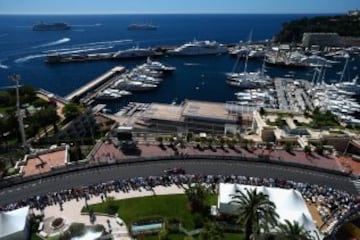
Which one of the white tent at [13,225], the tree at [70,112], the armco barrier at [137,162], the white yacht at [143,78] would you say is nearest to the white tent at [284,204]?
the armco barrier at [137,162]

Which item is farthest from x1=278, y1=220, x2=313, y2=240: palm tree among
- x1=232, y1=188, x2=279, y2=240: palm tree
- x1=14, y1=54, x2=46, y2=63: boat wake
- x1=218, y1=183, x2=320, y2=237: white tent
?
x1=14, y1=54, x2=46, y2=63: boat wake

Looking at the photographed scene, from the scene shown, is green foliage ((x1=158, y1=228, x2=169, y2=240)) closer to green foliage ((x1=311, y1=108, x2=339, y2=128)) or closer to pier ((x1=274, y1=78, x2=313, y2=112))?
green foliage ((x1=311, y1=108, x2=339, y2=128))

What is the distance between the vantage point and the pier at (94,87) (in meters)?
123

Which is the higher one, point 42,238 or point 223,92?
point 42,238

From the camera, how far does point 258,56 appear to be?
196625 millimetres

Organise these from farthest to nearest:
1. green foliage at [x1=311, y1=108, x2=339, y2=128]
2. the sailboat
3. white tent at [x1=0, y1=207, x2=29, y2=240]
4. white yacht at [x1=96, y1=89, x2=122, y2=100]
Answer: the sailboat → white yacht at [x1=96, y1=89, x2=122, y2=100] → green foliage at [x1=311, y1=108, x2=339, y2=128] → white tent at [x1=0, y1=207, x2=29, y2=240]

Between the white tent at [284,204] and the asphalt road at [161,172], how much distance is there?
10572 mm

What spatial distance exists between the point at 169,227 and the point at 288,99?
3435 inches

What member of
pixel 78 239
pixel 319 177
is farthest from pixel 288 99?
pixel 78 239

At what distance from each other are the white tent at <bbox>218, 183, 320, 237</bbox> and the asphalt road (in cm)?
1057

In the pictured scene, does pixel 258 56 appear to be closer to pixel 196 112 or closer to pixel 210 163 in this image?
pixel 196 112

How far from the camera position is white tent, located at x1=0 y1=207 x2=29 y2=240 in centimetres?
4105

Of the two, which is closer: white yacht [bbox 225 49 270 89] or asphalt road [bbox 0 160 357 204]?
asphalt road [bbox 0 160 357 204]

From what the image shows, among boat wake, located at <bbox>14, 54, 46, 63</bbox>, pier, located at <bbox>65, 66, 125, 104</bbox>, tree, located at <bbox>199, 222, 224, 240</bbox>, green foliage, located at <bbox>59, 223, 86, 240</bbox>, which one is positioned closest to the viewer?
tree, located at <bbox>199, 222, 224, 240</bbox>
